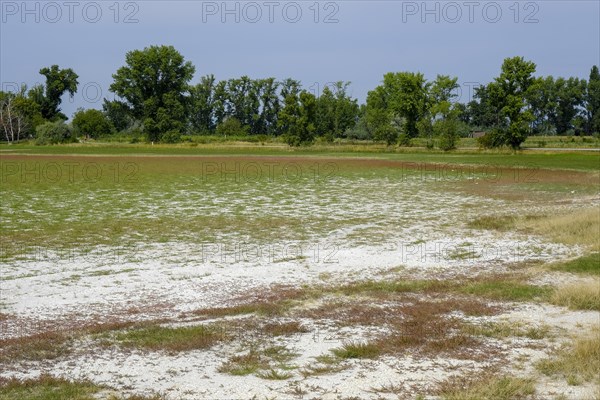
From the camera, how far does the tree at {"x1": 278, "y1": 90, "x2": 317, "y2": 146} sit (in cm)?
10638

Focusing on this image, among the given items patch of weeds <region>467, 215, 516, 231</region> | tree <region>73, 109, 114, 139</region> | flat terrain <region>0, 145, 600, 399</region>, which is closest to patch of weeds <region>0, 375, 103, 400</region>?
flat terrain <region>0, 145, 600, 399</region>

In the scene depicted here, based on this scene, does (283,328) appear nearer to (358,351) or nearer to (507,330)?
(358,351)

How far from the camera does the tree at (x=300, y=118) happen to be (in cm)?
10638

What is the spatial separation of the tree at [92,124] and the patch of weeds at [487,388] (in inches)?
5299

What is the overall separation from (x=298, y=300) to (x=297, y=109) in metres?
99.3

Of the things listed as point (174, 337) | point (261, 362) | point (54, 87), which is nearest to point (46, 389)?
point (174, 337)

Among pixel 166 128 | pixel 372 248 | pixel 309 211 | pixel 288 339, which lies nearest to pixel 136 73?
pixel 166 128

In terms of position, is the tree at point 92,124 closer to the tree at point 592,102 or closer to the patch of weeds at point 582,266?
the tree at point 592,102

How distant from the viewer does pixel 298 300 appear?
475 inches

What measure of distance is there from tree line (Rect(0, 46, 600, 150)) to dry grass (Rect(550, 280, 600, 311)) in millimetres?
79662

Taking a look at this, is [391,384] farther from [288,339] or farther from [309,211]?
[309,211]

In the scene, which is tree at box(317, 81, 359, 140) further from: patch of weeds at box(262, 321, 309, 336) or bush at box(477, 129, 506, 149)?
patch of weeds at box(262, 321, 309, 336)

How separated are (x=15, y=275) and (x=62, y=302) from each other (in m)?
2.87

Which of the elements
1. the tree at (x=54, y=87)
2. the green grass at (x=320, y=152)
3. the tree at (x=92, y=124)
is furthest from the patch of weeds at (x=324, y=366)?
the tree at (x=54, y=87)
